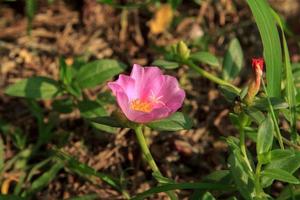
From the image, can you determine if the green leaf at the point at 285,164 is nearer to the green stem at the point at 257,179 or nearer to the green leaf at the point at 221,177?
the green stem at the point at 257,179

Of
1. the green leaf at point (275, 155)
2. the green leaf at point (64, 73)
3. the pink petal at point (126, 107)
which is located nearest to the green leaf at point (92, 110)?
the green leaf at point (64, 73)

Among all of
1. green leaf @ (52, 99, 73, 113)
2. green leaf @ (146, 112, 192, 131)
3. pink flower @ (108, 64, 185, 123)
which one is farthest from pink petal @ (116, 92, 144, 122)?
green leaf @ (52, 99, 73, 113)

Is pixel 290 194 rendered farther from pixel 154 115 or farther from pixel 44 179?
pixel 44 179

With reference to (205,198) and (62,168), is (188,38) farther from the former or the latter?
(205,198)

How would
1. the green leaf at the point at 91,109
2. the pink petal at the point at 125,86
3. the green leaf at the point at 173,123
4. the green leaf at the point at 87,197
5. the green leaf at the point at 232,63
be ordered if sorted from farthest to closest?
the green leaf at the point at 232,63 → the green leaf at the point at 91,109 → the green leaf at the point at 87,197 → the green leaf at the point at 173,123 → the pink petal at the point at 125,86

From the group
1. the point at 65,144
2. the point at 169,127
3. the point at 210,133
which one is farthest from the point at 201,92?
the point at 169,127
